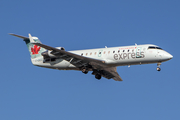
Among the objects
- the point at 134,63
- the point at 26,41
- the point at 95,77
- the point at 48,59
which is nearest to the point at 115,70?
the point at 95,77

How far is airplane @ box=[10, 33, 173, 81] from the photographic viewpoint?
98.0 feet

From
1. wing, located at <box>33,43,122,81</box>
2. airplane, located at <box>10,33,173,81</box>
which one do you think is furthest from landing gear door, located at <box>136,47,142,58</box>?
wing, located at <box>33,43,122,81</box>

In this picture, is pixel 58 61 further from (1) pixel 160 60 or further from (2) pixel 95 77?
(1) pixel 160 60

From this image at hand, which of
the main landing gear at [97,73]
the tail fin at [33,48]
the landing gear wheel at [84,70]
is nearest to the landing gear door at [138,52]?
the landing gear wheel at [84,70]

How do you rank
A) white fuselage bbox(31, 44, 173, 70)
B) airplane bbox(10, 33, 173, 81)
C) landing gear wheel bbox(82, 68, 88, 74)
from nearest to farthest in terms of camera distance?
1. white fuselage bbox(31, 44, 173, 70)
2. airplane bbox(10, 33, 173, 81)
3. landing gear wheel bbox(82, 68, 88, 74)

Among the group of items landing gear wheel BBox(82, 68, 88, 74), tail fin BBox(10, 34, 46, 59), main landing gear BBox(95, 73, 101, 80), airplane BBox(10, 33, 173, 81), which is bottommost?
landing gear wheel BBox(82, 68, 88, 74)

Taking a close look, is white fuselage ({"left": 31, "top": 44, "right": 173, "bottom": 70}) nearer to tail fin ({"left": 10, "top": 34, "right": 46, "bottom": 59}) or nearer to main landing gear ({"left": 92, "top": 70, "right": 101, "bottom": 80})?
main landing gear ({"left": 92, "top": 70, "right": 101, "bottom": 80})

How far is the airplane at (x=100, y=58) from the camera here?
2988cm

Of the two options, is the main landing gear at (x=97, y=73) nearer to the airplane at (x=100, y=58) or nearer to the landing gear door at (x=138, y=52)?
the airplane at (x=100, y=58)

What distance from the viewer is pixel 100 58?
3156 centimetres

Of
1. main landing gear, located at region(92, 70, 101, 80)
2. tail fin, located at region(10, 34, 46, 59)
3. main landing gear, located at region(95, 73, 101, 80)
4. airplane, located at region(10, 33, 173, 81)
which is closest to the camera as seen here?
airplane, located at region(10, 33, 173, 81)

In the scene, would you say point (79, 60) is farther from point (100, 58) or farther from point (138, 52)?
point (138, 52)

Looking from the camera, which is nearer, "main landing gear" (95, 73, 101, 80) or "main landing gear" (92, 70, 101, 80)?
"main landing gear" (92, 70, 101, 80)

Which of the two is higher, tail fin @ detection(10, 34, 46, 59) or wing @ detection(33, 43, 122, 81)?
tail fin @ detection(10, 34, 46, 59)
